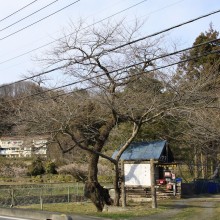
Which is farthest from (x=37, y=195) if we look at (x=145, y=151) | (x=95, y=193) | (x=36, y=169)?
(x=36, y=169)

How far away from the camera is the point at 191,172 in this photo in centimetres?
3706

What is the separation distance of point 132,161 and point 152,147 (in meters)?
1.23

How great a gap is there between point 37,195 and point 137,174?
9351 mm

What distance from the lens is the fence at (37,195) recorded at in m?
22.3

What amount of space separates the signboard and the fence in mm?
6133

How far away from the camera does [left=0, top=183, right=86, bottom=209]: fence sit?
2230 centimetres

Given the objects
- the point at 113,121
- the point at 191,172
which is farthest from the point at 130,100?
the point at 191,172

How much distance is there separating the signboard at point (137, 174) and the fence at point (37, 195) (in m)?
6.13

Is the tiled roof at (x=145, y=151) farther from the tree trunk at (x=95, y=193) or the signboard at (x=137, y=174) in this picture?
the tree trunk at (x=95, y=193)

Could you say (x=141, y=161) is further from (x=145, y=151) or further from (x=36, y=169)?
(x=36, y=169)

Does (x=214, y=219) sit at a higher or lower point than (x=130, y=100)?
lower

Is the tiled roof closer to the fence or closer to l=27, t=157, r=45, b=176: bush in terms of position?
the fence

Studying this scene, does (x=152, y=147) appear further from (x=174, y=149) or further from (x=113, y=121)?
(x=174, y=149)

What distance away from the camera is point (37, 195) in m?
24.2
